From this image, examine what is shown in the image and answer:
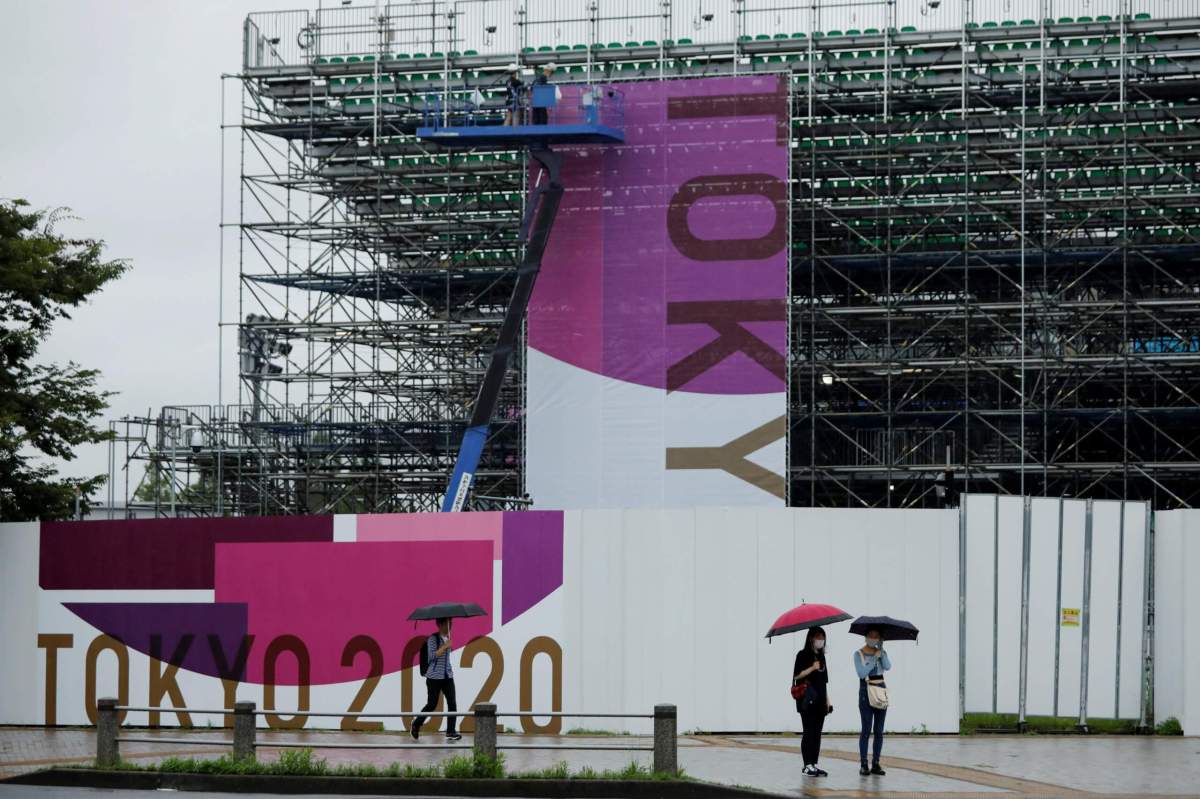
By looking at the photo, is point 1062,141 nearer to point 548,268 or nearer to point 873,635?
point 548,268

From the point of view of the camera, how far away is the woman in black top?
1742 centimetres

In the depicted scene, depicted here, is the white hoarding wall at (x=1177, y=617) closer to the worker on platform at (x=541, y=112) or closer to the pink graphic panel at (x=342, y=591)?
the pink graphic panel at (x=342, y=591)

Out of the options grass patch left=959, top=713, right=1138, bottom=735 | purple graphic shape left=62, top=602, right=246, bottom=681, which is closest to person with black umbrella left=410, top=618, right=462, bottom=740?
purple graphic shape left=62, top=602, right=246, bottom=681

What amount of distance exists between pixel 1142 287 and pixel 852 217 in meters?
7.12

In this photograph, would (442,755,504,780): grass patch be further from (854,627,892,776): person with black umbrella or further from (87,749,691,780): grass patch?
(854,627,892,776): person with black umbrella

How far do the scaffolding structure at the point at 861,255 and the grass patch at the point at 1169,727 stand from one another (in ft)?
52.1

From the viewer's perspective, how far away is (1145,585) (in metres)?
22.9

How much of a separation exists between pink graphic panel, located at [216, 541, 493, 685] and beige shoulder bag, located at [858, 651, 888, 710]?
6.61 metres

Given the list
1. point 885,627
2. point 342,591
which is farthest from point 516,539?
point 885,627

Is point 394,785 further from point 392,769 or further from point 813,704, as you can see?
point 813,704

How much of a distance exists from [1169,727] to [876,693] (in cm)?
651

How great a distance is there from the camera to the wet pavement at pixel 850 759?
16844mm

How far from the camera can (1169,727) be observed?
73.2 ft

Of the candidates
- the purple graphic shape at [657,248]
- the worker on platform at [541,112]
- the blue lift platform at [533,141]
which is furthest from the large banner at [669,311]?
the worker on platform at [541,112]
